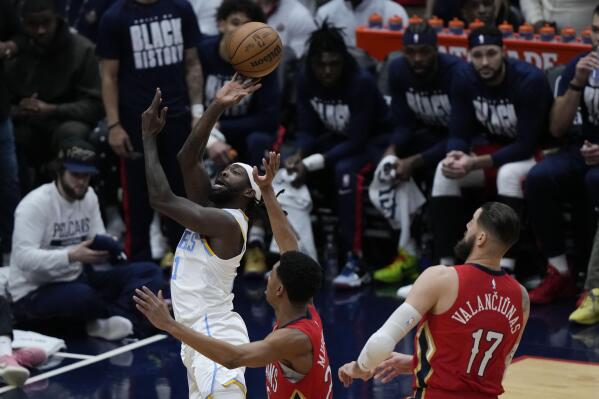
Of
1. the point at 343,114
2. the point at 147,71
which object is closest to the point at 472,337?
the point at 147,71

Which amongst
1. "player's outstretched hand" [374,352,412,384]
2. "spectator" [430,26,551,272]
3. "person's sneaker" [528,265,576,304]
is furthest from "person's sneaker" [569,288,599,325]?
"player's outstretched hand" [374,352,412,384]

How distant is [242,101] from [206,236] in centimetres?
420

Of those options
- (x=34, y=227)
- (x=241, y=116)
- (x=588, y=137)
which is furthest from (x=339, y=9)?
(x=34, y=227)

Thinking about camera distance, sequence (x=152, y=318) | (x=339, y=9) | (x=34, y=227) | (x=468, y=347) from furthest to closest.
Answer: (x=339, y=9) < (x=34, y=227) < (x=468, y=347) < (x=152, y=318)

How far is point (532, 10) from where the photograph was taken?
1048 centimetres

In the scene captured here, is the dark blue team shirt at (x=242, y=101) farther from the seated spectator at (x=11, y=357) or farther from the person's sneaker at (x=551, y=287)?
the seated spectator at (x=11, y=357)

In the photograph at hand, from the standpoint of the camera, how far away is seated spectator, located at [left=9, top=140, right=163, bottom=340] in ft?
26.2

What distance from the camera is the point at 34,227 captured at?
8.06m

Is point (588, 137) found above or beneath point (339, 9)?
beneath

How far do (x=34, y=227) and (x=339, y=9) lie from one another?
385 cm

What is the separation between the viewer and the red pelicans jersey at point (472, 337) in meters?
5.08

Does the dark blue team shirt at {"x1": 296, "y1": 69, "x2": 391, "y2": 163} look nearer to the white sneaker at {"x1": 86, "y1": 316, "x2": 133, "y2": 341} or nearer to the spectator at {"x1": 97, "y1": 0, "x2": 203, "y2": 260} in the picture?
the spectator at {"x1": 97, "y1": 0, "x2": 203, "y2": 260}

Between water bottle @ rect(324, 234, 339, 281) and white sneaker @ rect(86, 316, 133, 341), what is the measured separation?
2065 millimetres

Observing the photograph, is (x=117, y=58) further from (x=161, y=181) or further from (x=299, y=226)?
(x=161, y=181)
